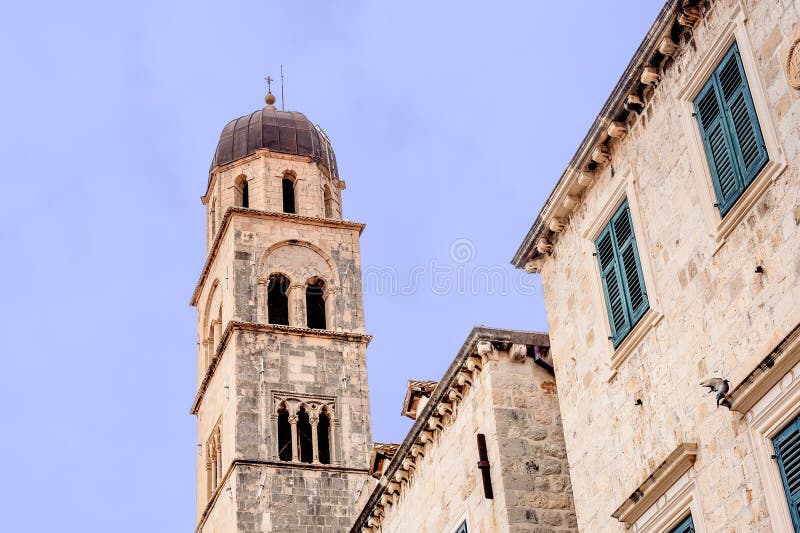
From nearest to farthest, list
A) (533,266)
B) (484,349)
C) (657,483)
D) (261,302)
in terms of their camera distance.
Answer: (657,483) → (533,266) → (484,349) → (261,302)

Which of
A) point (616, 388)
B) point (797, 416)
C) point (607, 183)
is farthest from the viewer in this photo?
point (607, 183)

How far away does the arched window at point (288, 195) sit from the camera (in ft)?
125

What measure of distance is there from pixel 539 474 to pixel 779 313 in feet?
21.6

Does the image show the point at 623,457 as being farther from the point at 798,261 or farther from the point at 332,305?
the point at 332,305

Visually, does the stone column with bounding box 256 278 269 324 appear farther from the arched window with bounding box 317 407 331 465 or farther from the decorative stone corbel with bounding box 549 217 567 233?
the decorative stone corbel with bounding box 549 217 567 233

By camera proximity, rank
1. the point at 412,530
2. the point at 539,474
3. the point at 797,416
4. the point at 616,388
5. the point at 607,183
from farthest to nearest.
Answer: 1. the point at 412,530
2. the point at 539,474
3. the point at 607,183
4. the point at 616,388
5. the point at 797,416

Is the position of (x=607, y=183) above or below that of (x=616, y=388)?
above

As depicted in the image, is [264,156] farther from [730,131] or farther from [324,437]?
[730,131]

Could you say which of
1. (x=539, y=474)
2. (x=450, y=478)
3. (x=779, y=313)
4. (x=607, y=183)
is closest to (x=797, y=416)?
(x=779, y=313)

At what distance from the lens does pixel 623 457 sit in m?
13.3

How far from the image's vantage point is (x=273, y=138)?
129ft

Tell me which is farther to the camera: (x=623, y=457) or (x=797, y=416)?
(x=623, y=457)

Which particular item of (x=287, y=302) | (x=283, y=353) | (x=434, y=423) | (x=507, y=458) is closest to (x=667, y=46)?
(x=507, y=458)

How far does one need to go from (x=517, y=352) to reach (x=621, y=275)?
149 inches
